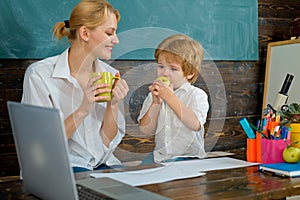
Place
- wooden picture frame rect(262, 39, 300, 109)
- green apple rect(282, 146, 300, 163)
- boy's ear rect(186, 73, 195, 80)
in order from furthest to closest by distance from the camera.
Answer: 1. wooden picture frame rect(262, 39, 300, 109)
2. boy's ear rect(186, 73, 195, 80)
3. green apple rect(282, 146, 300, 163)

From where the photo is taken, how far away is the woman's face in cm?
194

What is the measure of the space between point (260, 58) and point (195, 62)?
1.67 meters

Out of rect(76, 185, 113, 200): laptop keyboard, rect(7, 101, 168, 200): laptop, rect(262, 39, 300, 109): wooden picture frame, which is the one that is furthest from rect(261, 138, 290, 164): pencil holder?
rect(262, 39, 300, 109): wooden picture frame

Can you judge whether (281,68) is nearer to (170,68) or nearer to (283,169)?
(170,68)

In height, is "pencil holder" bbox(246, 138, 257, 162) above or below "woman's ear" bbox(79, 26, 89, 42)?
below

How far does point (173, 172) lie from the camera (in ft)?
5.25

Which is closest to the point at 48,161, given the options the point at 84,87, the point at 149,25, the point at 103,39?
the point at 84,87

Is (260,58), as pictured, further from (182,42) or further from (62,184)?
(62,184)

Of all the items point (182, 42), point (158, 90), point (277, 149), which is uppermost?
point (182, 42)

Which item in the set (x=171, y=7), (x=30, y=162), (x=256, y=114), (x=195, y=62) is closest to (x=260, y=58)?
(x=256, y=114)

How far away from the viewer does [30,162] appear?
4.25 feet

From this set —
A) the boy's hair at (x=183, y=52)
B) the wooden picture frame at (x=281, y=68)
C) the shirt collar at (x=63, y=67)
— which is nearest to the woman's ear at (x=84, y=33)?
the shirt collar at (x=63, y=67)

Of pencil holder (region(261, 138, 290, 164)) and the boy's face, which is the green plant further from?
the boy's face

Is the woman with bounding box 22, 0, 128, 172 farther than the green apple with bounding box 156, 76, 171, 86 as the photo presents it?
Yes
